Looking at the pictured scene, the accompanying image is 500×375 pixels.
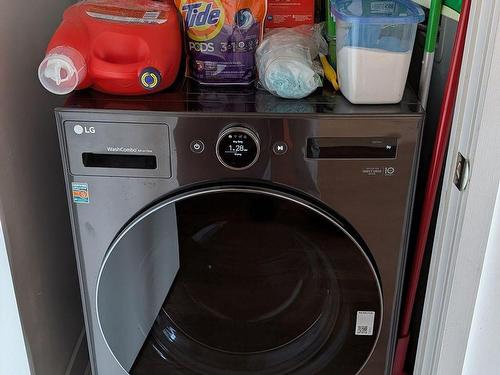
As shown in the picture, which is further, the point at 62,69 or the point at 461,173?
the point at 62,69

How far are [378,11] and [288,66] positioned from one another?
0.20 meters

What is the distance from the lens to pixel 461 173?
92 centimetres

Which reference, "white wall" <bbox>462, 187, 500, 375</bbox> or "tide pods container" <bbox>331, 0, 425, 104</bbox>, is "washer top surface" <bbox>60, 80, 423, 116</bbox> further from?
"white wall" <bbox>462, 187, 500, 375</bbox>

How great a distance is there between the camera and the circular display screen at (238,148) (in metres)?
1.17

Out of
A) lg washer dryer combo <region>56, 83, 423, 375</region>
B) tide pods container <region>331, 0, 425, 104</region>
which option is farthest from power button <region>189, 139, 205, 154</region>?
tide pods container <region>331, 0, 425, 104</region>

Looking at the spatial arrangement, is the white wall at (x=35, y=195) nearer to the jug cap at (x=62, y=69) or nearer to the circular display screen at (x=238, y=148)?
the jug cap at (x=62, y=69)

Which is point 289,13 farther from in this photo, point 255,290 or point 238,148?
point 255,290

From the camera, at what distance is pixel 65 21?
1.26m

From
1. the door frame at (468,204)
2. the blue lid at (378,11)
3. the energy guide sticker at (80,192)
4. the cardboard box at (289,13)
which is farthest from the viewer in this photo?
the cardboard box at (289,13)

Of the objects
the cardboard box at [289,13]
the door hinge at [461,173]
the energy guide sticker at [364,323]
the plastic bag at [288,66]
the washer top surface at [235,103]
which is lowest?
the energy guide sticker at [364,323]

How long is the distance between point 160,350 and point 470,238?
786mm

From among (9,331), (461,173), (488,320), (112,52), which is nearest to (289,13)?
(112,52)

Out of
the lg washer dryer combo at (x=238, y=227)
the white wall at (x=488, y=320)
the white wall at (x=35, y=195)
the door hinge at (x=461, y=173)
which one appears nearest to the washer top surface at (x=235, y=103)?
the lg washer dryer combo at (x=238, y=227)

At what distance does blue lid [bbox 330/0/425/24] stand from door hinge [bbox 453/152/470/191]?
347mm
